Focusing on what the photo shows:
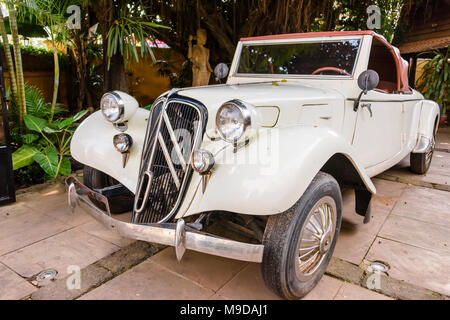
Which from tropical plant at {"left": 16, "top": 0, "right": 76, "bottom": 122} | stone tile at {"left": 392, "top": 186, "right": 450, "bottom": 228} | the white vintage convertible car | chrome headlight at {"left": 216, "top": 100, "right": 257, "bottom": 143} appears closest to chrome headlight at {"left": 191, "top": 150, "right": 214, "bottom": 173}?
the white vintage convertible car

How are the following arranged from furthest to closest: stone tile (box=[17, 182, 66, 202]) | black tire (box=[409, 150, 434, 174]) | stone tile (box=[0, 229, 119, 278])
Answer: black tire (box=[409, 150, 434, 174]), stone tile (box=[17, 182, 66, 202]), stone tile (box=[0, 229, 119, 278])

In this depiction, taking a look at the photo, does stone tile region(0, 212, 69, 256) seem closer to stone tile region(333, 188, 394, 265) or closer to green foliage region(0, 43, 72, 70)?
stone tile region(333, 188, 394, 265)

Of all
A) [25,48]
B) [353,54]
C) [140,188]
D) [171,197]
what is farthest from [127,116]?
[25,48]

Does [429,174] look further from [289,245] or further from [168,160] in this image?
[168,160]

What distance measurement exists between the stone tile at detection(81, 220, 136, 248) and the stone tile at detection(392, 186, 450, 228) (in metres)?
2.42

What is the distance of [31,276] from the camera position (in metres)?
2.08

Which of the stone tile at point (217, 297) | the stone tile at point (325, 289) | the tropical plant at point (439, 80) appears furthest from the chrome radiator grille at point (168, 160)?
the tropical plant at point (439, 80)

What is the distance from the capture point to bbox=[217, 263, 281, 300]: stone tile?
1.95 metres

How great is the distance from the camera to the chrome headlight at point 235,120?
1.72m

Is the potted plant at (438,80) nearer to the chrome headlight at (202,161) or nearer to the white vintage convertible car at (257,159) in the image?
the white vintage convertible car at (257,159)

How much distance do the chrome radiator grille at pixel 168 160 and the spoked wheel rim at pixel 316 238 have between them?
0.74 m

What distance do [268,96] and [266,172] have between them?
2.49 feet

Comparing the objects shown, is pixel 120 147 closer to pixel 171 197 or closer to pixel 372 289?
pixel 171 197

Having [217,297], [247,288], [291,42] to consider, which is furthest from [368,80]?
[217,297]
